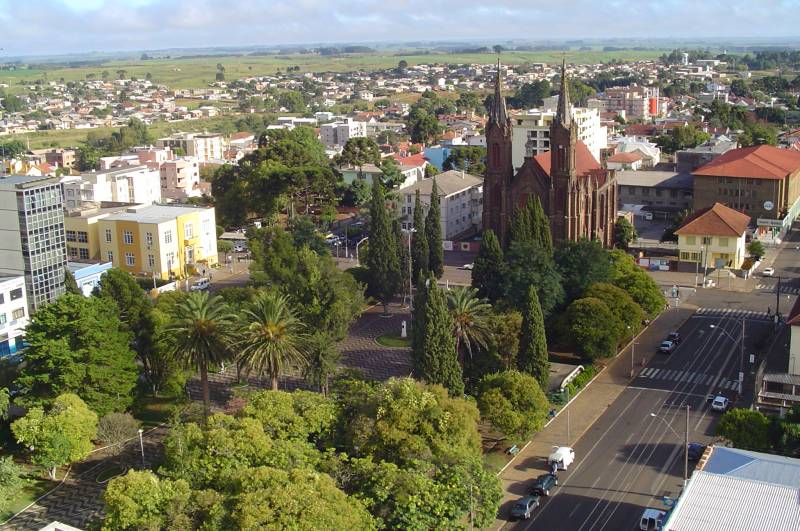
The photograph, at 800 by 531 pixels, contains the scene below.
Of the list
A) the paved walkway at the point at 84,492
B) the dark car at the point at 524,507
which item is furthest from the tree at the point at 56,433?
the dark car at the point at 524,507

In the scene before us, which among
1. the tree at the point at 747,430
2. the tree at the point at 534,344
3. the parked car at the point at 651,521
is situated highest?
the tree at the point at 534,344

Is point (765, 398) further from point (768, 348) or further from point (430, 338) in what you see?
point (430, 338)

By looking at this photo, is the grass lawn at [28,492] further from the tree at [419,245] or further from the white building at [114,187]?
the white building at [114,187]

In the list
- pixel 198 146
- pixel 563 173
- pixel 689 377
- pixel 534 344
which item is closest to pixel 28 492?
pixel 534 344

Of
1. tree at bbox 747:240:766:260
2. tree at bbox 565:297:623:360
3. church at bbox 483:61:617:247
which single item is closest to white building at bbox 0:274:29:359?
tree at bbox 565:297:623:360

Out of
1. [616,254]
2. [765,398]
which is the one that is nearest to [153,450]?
[765,398]

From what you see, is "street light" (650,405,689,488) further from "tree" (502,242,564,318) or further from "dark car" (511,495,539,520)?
"tree" (502,242,564,318)
